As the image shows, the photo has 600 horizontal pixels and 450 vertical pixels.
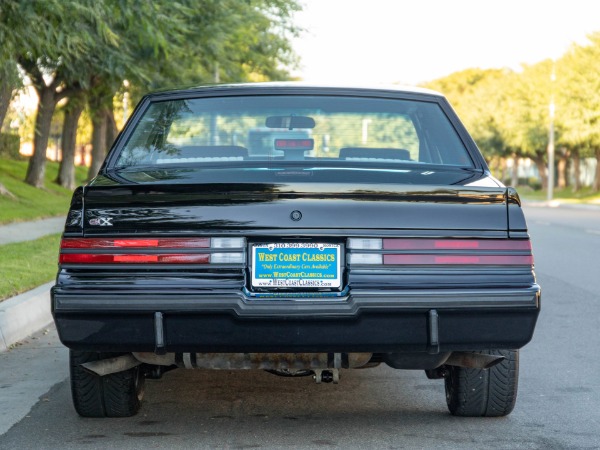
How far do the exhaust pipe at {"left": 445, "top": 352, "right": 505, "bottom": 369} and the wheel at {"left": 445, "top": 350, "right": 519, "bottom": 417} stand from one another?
201 mm

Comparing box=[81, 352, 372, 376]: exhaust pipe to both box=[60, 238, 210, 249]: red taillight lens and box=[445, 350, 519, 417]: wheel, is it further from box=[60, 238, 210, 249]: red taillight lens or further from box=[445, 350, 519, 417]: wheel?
box=[445, 350, 519, 417]: wheel

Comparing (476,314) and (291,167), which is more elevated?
(291,167)

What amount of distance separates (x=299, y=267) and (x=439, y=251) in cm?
60

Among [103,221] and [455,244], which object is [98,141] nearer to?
[103,221]

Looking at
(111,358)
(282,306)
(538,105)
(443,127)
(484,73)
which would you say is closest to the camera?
(282,306)

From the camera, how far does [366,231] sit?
485cm

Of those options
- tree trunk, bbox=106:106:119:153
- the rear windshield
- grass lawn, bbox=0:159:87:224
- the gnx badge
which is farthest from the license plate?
tree trunk, bbox=106:106:119:153

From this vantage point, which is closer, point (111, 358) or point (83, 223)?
Result: point (83, 223)

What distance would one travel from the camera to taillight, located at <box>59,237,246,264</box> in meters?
4.85

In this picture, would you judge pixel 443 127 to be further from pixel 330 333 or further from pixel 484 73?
pixel 484 73

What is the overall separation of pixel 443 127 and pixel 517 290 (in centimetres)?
142

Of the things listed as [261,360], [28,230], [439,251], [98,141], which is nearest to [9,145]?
[98,141]

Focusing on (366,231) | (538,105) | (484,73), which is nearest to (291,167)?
(366,231)

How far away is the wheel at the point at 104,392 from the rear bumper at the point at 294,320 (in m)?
0.66
